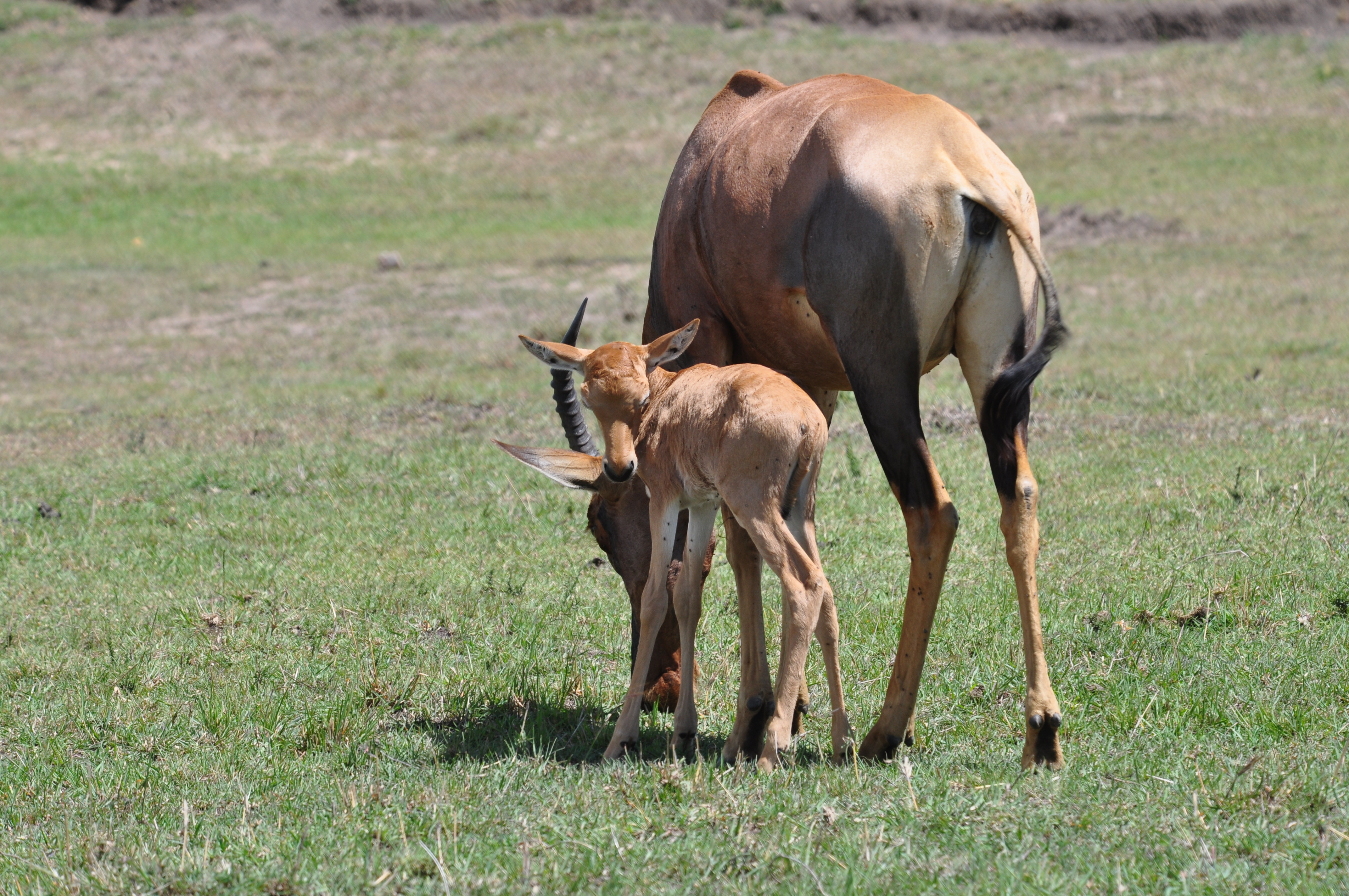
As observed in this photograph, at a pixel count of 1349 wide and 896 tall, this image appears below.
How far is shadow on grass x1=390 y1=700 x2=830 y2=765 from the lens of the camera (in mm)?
5328

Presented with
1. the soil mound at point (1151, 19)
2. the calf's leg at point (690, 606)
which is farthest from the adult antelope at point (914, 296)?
the soil mound at point (1151, 19)

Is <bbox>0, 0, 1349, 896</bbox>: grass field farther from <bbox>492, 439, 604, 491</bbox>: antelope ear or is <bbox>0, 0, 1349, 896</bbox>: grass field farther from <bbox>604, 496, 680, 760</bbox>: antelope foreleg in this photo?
<bbox>492, 439, 604, 491</bbox>: antelope ear

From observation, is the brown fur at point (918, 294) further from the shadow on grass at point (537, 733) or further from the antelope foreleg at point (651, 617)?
the shadow on grass at point (537, 733)

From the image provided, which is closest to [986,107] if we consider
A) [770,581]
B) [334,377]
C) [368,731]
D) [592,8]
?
[592,8]

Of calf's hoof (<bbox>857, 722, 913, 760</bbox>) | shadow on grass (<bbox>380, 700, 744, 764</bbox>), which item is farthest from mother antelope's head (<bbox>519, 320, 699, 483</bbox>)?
calf's hoof (<bbox>857, 722, 913, 760</bbox>)

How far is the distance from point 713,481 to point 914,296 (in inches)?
41.6

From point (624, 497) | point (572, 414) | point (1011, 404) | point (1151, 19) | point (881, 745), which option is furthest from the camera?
point (1151, 19)

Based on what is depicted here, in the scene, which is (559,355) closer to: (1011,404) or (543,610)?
(1011,404)

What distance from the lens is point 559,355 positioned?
17.6ft

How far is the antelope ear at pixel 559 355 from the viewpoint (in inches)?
210

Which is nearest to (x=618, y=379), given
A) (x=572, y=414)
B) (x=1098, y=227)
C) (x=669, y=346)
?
(x=669, y=346)

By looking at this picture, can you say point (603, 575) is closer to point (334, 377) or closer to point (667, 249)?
point (667, 249)

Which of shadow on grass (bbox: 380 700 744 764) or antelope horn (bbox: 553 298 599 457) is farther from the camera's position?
antelope horn (bbox: 553 298 599 457)

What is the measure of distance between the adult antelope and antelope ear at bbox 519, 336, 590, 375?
84 cm
